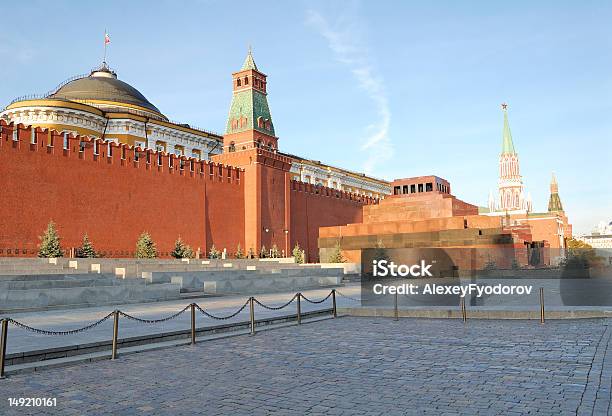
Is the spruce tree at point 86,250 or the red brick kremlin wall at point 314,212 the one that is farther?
the red brick kremlin wall at point 314,212

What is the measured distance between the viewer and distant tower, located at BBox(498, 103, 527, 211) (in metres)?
94.7

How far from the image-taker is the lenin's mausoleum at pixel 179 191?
69.6ft

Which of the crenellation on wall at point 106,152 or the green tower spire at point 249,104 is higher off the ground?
the green tower spire at point 249,104

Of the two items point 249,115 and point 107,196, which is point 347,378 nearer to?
point 107,196

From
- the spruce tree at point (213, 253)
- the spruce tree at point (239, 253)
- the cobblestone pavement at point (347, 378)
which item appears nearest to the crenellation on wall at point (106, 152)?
the spruce tree at point (239, 253)

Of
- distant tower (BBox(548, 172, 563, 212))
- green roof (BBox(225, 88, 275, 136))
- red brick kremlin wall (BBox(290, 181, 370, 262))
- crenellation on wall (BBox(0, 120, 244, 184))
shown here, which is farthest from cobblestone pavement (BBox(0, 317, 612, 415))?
distant tower (BBox(548, 172, 563, 212))

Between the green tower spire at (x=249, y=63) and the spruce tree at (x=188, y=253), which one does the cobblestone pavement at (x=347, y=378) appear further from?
the green tower spire at (x=249, y=63)

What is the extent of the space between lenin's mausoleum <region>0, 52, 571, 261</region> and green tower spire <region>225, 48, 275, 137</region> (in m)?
0.08

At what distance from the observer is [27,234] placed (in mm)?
20234

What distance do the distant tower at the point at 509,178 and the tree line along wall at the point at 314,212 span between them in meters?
63.3

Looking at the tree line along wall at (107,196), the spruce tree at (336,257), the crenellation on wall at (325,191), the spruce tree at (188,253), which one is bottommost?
the spruce tree at (336,257)

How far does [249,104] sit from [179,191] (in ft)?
33.6

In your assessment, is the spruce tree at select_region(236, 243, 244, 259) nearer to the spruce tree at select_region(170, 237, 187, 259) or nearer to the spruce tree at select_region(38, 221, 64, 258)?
the spruce tree at select_region(170, 237, 187, 259)

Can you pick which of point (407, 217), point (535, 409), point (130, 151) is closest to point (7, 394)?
point (535, 409)
